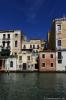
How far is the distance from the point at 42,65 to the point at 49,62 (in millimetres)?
2465

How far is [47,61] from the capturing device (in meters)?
86.8

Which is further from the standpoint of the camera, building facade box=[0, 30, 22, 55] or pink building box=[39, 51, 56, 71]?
building facade box=[0, 30, 22, 55]

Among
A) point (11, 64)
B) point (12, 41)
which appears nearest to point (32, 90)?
point (11, 64)

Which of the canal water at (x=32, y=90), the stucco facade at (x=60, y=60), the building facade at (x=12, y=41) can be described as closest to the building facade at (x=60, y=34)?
the stucco facade at (x=60, y=60)

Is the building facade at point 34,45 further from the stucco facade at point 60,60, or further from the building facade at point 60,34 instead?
the stucco facade at point 60,60

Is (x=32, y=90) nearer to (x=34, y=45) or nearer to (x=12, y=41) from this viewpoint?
(x=12, y=41)

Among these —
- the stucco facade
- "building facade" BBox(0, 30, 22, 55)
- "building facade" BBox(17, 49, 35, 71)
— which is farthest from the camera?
"building facade" BBox(0, 30, 22, 55)

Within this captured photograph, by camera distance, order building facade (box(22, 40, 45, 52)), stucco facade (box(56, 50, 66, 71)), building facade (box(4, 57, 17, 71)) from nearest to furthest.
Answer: stucco facade (box(56, 50, 66, 71)) → building facade (box(4, 57, 17, 71)) → building facade (box(22, 40, 45, 52))

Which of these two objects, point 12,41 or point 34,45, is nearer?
point 12,41

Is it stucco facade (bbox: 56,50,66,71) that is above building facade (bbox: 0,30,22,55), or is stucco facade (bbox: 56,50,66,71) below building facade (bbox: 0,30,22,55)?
below

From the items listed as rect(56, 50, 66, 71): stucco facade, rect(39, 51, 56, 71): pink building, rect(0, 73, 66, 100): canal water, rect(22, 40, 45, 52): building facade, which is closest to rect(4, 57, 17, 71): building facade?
rect(39, 51, 56, 71): pink building

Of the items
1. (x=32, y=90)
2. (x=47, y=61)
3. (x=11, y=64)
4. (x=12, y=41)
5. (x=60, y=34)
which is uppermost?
(x=60, y=34)

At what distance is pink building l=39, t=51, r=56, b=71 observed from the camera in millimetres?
85938

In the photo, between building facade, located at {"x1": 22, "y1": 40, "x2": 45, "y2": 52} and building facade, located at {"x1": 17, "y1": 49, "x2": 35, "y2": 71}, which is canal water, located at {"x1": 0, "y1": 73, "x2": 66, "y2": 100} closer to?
building facade, located at {"x1": 17, "y1": 49, "x2": 35, "y2": 71}
